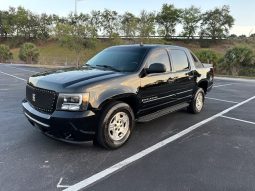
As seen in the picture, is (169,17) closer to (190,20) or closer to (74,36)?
(190,20)

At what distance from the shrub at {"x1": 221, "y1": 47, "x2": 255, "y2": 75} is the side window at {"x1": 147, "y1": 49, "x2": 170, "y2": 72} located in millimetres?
18132

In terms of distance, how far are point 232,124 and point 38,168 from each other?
4.50m

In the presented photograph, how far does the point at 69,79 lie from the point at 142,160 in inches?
67.4

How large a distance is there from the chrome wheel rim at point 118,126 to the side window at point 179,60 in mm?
1979

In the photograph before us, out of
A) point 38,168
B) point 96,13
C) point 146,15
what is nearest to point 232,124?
point 38,168

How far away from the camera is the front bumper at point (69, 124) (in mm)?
4219

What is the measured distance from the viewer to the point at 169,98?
6051 millimetres

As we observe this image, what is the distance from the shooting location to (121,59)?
5.70 m

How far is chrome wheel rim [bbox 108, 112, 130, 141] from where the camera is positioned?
15.5 feet

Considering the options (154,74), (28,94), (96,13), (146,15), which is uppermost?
(96,13)

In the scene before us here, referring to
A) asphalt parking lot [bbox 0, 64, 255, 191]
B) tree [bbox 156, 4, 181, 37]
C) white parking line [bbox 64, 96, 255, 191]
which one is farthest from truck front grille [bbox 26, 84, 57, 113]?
tree [bbox 156, 4, 181, 37]

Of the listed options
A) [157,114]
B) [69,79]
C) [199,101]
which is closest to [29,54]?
[199,101]

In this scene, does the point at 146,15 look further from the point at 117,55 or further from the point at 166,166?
the point at 166,166

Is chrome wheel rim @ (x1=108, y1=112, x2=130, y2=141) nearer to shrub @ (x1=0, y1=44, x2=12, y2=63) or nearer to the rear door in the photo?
the rear door
